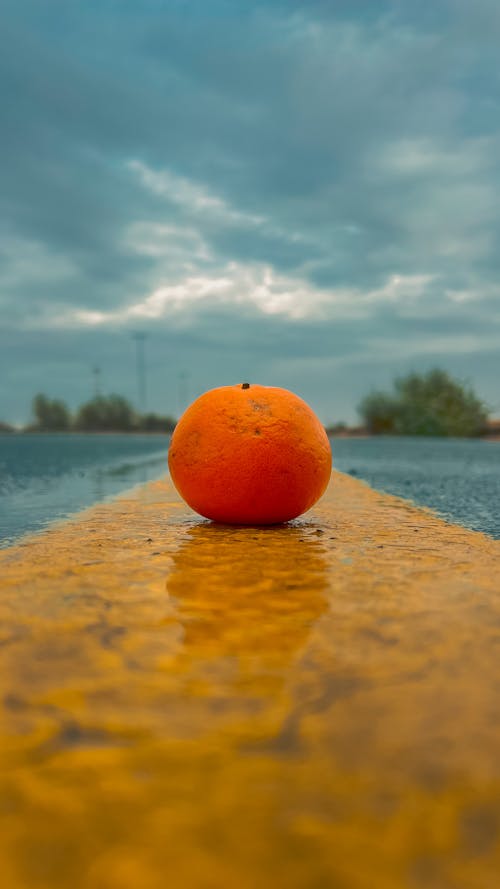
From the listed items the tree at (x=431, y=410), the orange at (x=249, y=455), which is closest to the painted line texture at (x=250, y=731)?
the orange at (x=249, y=455)

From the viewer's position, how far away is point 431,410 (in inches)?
1989

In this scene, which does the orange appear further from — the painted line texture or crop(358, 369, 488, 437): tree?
crop(358, 369, 488, 437): tree

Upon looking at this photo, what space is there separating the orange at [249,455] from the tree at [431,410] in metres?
47.8

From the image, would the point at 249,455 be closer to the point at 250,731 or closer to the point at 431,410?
the point at 250,731

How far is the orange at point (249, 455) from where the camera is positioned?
11.2ft

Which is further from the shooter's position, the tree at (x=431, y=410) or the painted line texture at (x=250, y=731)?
the tree at (x=431, y=410)

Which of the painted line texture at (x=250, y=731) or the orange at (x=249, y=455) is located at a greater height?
the orange at (x=249, y=455)

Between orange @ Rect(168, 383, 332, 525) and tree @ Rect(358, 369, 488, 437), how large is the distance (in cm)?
4784

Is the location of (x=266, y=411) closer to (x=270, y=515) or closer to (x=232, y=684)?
(x=270, y=515)

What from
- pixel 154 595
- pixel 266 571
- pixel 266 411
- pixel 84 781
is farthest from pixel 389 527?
pixel 84 781

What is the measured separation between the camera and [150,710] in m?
1.27

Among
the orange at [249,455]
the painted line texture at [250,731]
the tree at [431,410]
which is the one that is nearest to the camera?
the painted line texture at [250,731]

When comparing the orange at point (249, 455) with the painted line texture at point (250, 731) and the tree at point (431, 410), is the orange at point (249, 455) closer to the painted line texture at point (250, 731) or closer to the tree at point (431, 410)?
the painted line texture at point (250, 731)

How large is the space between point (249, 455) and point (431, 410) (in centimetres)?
4925
